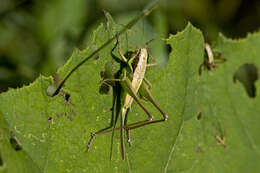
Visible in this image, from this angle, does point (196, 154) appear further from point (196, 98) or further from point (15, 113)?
point (15, 113)

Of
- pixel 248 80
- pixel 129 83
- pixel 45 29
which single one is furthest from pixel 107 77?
pixel 45 29

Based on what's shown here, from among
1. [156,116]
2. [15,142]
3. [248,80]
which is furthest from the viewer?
[248,80]

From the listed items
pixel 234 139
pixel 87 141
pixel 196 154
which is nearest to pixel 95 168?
pixel 87 141

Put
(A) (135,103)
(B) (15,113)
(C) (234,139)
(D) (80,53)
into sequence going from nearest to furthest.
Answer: (B) (15,113) < (D) (80,53) < (A) (135,103) < (C) (234,139)

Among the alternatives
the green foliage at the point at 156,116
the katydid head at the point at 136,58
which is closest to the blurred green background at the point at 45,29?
the green foliage at the point at 156,116

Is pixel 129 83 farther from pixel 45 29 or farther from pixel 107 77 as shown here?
pixel 45 29

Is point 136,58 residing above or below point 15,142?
above

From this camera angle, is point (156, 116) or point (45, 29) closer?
point (156, 116)
